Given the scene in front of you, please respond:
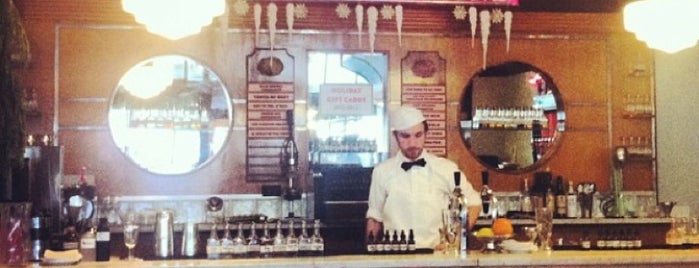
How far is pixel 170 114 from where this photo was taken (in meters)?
7.51

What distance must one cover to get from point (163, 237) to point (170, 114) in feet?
9.10

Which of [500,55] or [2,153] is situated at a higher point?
[500,55]

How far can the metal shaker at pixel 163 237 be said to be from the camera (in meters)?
4.85

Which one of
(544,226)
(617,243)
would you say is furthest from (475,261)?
(617,243)

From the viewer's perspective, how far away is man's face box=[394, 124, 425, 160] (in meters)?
5.91

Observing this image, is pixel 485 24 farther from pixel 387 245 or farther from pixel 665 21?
→ pixel 387 245

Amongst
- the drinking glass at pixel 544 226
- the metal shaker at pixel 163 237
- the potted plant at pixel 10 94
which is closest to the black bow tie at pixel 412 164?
the drinking glass at pixel 544 226

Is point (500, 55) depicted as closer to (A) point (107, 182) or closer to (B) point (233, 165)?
(B) point (233, 165)

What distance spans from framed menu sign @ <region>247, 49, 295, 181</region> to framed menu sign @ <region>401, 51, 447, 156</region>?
1.00 m

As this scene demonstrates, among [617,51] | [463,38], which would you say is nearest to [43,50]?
[463,38]

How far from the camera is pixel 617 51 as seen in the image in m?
8.16

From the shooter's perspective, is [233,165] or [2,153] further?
[233,165]

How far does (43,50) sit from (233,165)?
173cm

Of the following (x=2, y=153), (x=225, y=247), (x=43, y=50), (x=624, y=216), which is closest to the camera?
(x=2, y=153)
